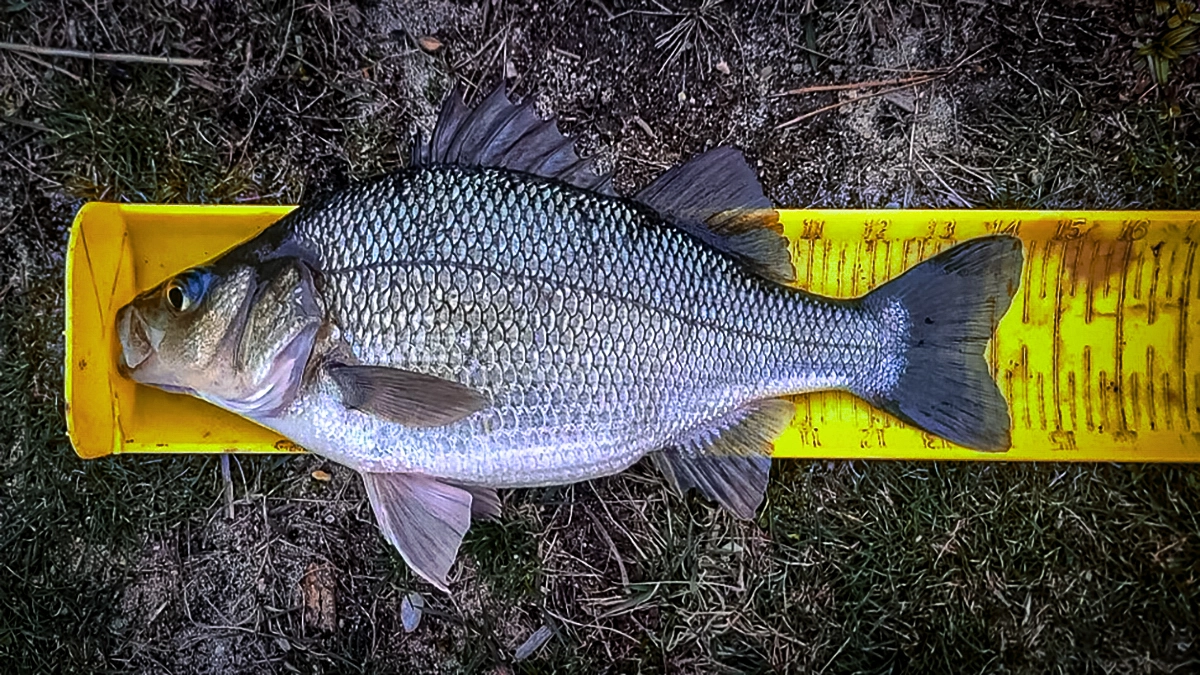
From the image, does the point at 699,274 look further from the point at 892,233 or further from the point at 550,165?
the point at 892,233

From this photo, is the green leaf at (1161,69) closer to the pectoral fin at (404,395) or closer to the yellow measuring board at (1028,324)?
the yellow measuring board at (1028,324)

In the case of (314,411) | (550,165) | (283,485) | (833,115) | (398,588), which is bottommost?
(398,588)

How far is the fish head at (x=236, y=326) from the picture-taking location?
69.4 inches

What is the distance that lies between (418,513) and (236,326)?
60 cm

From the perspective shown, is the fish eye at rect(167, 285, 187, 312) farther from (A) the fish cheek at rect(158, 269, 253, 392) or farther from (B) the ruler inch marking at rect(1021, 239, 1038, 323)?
(B) the ruler inch marking at rect(1021, 239, 1038, 323)

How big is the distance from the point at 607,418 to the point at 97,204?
1371 mm

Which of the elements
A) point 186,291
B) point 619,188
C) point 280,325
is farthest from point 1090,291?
point 186,291

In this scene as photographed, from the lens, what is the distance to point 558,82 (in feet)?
7.59

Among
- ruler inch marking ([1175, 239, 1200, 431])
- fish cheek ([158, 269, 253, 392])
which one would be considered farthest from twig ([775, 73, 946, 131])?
fish cheek ([158, 269, 253, 392])

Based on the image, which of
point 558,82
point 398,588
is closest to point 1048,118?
point 558,82

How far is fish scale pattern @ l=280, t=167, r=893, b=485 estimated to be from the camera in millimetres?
1763

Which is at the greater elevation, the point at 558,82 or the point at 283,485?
the point at 558,82

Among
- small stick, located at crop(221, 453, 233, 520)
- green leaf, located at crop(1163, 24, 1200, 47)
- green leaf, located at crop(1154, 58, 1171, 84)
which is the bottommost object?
small stick, located at crop(221, 453, 233, 520)

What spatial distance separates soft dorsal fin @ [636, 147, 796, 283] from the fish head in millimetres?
827
